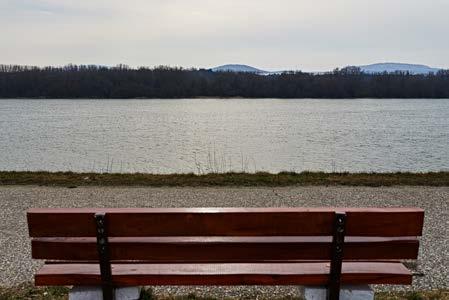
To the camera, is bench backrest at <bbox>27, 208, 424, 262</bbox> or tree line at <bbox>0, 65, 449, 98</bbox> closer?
bench backrest at <bbox>27, 208, 424, 262</bbox>

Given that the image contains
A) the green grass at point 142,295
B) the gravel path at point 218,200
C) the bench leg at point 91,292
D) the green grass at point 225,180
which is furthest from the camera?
the green grass at point 225,180

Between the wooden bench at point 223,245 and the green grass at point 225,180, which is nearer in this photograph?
the wooden bench at point 223,245

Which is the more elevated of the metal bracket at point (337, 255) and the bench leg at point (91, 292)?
the metal bracket at point (337, 255)

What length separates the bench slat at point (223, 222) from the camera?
2.77m

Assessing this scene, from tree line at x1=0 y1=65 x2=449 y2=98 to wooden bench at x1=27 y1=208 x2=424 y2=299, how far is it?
3348 inches

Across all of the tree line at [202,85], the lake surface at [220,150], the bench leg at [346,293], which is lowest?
the lake surface at [220,150]

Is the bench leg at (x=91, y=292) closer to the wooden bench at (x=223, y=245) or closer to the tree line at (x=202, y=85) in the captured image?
the wooden bench at (x=223, y=245)

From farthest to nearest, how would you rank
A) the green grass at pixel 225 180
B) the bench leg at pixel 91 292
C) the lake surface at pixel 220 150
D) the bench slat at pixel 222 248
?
the lake surface at pixel 220 150 < the green grass at pixel 225 180 < the bench leg at pixel 91 292 < the bench slat at pixel 222 248

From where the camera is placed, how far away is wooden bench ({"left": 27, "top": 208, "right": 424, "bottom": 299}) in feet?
9.12

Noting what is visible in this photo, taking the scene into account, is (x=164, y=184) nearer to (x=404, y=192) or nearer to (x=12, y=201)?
(x=12, y=201)

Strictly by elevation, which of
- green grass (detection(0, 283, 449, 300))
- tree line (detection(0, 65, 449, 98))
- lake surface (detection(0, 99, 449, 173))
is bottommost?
lake surface (detection(0, 99, 449, 173))

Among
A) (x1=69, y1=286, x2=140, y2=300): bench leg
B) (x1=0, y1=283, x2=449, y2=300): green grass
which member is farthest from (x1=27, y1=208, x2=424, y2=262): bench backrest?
(x1=0, y1=283, x2=449, y2=300): green grass

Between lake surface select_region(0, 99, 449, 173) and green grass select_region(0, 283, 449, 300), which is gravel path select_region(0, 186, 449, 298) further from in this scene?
lake surface select_region(0, 99, 449, 173)

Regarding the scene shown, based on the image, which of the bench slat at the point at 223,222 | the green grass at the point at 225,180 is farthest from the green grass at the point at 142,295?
the green grass at the point at 225,180
